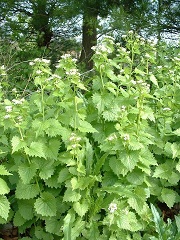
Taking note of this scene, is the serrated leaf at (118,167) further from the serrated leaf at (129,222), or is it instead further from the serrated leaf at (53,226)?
the serrated leaf at (53,226)

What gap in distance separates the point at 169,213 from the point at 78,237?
35.5 inches

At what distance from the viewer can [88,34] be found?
23.4 ft

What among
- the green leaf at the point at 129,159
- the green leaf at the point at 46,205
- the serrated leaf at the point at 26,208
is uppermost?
the green leaf at the point at 129,159

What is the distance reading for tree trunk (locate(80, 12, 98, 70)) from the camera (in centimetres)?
589

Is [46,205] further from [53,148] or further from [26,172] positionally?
[53,148]

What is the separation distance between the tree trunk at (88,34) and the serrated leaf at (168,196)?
2.80 meters

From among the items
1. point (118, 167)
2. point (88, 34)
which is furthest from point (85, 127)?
point (88, 34)

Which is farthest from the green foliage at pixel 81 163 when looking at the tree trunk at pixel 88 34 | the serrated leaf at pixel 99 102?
the tree trunk at pixel 88 34

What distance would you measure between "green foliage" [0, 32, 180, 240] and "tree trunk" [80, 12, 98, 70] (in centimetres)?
270

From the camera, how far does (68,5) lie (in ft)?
20.9

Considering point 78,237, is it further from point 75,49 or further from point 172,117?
point 75,49

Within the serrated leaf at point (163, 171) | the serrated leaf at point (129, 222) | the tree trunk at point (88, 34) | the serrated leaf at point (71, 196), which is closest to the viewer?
the serrated leaf at point (129, 222)

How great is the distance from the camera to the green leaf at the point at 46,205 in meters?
2.45

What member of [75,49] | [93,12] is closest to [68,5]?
[93,12]
